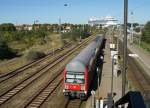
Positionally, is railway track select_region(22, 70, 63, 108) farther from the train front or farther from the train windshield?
the train windshield

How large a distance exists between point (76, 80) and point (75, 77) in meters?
0.23

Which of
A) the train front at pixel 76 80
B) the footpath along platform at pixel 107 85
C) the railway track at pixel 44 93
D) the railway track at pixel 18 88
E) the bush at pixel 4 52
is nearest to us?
the railway track at pixel 44 93

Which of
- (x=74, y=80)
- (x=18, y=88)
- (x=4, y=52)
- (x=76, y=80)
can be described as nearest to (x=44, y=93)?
(x=18, y=88)

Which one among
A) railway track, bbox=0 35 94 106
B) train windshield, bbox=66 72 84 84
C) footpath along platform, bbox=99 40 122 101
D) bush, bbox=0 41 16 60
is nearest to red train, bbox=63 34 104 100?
train windshield, bbox=66 72 84 84

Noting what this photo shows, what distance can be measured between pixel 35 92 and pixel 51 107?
4.34 m

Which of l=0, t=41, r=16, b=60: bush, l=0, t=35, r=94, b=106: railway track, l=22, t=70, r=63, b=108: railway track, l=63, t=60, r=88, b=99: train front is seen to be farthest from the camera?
l=0, t=41, r=16, b=60: bush

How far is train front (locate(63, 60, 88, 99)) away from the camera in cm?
2012

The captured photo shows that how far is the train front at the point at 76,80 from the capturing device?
66.0ft

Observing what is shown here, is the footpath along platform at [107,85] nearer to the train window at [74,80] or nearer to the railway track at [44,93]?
the train window at [74,80]

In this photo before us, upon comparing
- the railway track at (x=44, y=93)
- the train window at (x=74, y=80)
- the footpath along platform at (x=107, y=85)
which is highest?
the train window at (x=74, y=80)

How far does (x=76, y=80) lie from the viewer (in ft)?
66.4

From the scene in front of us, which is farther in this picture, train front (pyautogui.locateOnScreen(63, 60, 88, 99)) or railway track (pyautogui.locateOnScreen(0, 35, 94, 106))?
railway track (pyautogui.locateOnScreen(0, 35, 94, 106))

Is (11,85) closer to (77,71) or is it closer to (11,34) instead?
(77,71)

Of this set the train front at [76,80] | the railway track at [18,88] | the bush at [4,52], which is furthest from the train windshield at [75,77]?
the bush at [4,52]
